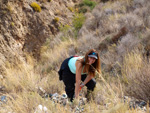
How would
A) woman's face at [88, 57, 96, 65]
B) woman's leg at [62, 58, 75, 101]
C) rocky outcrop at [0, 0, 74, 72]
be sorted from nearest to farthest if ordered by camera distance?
woman's face at [88, 57, 96, 65] → woman's leg at [62, 58, 75, 101] → rocky outcrop at [0, 0, 74, 72]

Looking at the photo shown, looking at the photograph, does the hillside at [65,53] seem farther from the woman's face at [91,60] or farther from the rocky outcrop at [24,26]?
the woman's face at [91,60]

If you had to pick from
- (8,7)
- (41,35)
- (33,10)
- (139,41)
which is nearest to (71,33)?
(41,35)

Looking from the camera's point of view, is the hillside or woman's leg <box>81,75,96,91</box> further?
woman's leg <box>81,75,96,91</box>

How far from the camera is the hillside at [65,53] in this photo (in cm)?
227

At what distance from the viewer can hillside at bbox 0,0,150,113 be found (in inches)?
89.5

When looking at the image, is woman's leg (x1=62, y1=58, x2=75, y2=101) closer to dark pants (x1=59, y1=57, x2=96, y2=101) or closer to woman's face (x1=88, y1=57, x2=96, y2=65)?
dark pants (x1=59, y1=57, x2=96, y2=101)

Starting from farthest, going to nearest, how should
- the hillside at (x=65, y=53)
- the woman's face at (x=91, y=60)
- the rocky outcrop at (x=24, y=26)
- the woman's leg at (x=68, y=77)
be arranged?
the rocky outcrop at (x=24, y=26)
the woman's leg at (x=68, y=77)
the woman's face at (x=91, y=60)
the hillside at (x=65, y=53)

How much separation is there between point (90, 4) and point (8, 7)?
37.0ft

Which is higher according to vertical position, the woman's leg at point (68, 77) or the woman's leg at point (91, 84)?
the woman's leg at point (68, 77)

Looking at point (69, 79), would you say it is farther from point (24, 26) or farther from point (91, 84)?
point (24, 26)

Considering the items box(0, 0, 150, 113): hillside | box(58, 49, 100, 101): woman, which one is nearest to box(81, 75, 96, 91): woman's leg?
box(58, 49, 100, 101): woman

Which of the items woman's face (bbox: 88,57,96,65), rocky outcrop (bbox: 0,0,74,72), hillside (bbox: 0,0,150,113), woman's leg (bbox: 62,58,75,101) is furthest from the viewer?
rocky outcrop (bbox: 0,0,74,72)

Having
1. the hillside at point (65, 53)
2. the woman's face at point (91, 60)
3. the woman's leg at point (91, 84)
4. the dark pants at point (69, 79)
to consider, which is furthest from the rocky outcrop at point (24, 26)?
the woman's face at point (91, 60)

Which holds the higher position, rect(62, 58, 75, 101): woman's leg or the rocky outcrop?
the rocky outcrop
